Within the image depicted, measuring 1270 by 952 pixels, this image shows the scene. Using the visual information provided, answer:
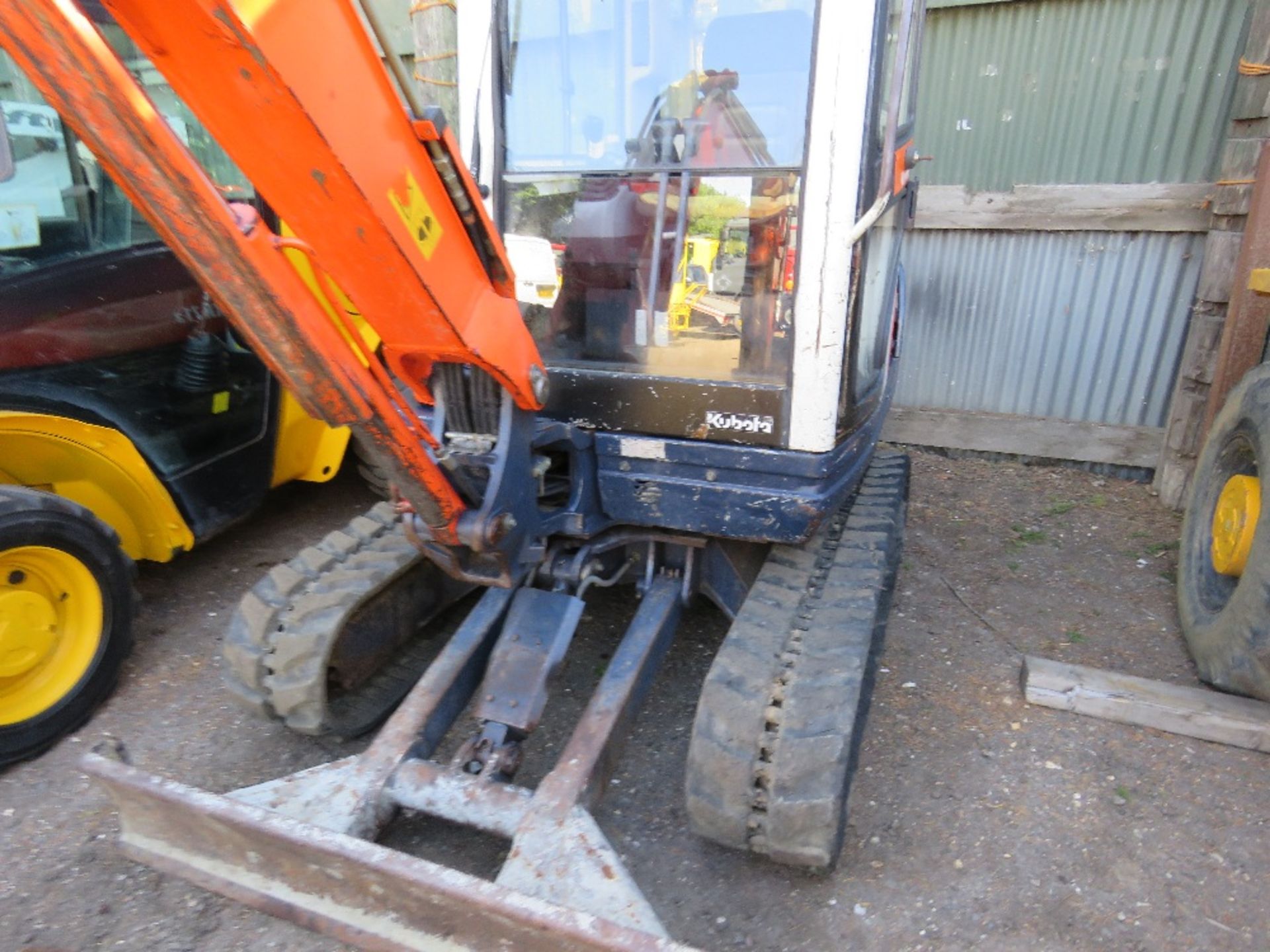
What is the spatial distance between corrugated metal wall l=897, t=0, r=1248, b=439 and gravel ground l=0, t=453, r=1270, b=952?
64.6 inches

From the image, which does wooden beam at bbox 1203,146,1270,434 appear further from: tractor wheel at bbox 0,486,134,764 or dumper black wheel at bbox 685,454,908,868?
tractor wheel at bbox 0,486,134,764

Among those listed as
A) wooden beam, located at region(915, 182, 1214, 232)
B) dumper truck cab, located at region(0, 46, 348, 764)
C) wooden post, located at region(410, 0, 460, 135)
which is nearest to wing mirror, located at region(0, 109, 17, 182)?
dumper truck cab, located at region(0, 46, 348, 764)

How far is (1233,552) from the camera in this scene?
310cm

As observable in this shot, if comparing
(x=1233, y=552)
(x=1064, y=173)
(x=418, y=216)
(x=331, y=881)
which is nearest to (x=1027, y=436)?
(x=1064, y=173)

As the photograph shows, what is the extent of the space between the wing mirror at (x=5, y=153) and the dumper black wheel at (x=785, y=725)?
8.78 feet

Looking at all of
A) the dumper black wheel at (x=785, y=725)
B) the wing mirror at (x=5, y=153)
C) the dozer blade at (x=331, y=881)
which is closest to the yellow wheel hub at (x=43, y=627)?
the dozer blade at (x=331, y=881)

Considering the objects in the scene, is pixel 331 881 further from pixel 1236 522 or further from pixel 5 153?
pixel 1236 522

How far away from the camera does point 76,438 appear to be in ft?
9.37

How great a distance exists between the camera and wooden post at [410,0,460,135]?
320cm

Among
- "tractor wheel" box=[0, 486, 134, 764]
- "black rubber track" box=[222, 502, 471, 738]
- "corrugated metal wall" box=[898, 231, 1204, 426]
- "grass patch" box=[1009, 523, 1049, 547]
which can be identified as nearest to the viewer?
"black rubber track" box=[222, 502, 471, 738]

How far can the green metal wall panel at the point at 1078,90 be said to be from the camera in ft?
14.2

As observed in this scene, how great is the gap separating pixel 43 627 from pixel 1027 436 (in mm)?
4974

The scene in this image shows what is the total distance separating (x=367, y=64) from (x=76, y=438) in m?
2.02

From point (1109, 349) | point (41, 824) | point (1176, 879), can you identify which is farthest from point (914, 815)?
point (1109, 349)
